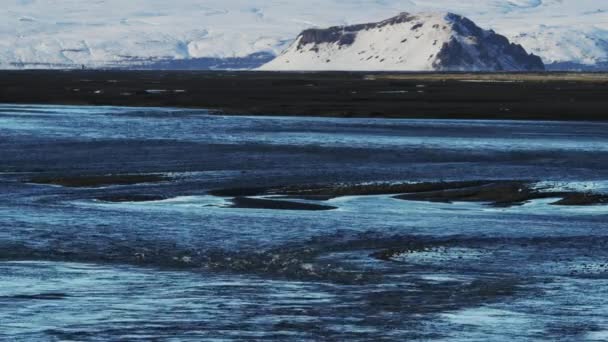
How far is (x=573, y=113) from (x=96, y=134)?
2909 centimetres

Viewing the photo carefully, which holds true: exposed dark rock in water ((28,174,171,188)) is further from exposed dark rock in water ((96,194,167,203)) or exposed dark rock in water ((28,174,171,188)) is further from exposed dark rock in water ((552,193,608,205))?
exposed dark rock in water ((552,193,608,205))

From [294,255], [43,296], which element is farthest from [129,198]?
[43,296]

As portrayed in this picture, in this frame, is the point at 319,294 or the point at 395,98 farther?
the point at 395,98

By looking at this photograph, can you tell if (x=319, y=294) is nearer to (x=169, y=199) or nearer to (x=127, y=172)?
(x=169, y=199)

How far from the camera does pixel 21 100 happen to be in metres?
89.8

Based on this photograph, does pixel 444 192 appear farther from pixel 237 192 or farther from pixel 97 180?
pixel 97 180

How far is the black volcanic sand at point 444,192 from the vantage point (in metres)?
30.4

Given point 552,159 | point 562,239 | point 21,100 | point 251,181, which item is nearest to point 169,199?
point 251,181

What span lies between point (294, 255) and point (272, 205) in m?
7.08

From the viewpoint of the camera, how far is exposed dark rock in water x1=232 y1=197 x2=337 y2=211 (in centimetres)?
2850

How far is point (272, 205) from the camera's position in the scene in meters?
28.9

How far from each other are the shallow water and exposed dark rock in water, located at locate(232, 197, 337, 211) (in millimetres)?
553

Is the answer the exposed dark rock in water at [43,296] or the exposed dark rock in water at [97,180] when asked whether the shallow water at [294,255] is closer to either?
the exposed dark rock in water at [43,296]

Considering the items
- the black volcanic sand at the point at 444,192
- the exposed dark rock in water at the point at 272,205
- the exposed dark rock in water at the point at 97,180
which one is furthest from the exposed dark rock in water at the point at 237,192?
the exposed dark rock in water at the point at 97,180
